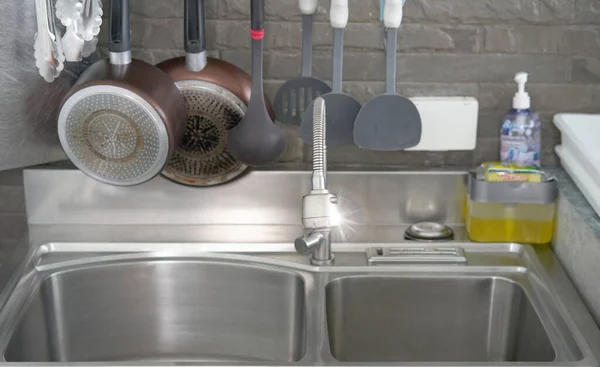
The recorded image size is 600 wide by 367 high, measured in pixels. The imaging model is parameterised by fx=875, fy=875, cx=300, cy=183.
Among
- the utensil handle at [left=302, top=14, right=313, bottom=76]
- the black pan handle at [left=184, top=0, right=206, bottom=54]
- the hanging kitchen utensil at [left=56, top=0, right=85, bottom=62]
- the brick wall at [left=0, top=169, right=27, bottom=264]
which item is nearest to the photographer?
the hanging kitchen utensil at [left=56, top=0, right=85, bottom=62]

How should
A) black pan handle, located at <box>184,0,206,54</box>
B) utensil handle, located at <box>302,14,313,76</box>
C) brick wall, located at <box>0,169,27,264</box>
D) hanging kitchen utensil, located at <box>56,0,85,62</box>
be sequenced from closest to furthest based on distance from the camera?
hanging kitchen utensil, located at <box>56,0,85,62</box> < black pan handle, located at <box>184,0,206,54</box> < utensil handle, located at <box>302,14,313,76</box> < brick wall, located at <box>0,169,27,264</box>

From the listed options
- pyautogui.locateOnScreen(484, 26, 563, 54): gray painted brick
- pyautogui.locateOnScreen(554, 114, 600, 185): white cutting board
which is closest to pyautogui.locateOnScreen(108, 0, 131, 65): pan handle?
pyautogui.locateOnScreen(484, 26, 563, 54): gray painted brick

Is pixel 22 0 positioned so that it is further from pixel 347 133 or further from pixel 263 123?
pixel 347 133

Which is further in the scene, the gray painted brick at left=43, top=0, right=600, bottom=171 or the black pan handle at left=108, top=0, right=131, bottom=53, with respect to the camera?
the gray painted brick at left=43, top=0, right=600, bottom=171

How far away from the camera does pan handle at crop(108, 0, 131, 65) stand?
4.61 ft

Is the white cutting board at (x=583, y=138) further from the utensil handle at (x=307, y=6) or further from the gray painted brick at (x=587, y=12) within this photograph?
the utensil handle at (x=307, y=6)

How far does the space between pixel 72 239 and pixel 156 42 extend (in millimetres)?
393

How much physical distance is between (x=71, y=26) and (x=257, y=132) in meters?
0.35

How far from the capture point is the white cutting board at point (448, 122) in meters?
1.62

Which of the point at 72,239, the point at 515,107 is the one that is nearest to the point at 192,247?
the point at 72,239

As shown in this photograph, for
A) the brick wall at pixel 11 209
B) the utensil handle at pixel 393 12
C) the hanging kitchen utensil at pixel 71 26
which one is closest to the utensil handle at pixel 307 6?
the utensil handle at pixel 393 12

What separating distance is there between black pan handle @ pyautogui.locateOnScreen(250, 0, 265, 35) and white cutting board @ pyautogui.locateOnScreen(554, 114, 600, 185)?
58cm

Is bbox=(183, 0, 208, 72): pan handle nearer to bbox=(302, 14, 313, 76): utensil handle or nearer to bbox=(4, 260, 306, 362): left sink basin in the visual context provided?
bbox=(302, 14, 313, 76): utensil handle

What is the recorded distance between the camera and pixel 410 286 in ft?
4.85
